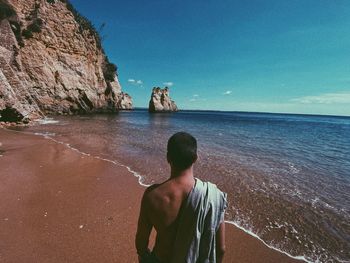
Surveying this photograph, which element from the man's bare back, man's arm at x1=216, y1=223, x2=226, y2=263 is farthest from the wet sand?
the man's bare back

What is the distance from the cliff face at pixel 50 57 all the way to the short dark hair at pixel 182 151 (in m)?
27.7

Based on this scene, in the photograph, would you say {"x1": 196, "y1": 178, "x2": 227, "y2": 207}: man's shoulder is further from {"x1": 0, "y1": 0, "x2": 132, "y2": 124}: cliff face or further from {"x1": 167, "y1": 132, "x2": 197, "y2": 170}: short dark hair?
{"x1": 0, "y1": 0, "x2": 132, "y2": 124}: cliff face

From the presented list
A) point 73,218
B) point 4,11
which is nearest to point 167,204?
point 73,218

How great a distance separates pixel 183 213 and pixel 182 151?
1.53 feet

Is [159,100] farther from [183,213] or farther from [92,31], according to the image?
[183,213]

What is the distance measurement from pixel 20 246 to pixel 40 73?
1531 inches

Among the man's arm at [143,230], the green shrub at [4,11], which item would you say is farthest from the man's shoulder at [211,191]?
the green shrub at [4,11]

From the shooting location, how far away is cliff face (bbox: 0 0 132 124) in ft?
94.6

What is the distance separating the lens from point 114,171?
333 inches

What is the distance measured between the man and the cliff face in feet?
90.8

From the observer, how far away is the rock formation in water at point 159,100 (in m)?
87.6

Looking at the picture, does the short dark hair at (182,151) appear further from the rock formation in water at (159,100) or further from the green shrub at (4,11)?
the rock formation in water at (159,100)

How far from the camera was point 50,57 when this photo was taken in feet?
129

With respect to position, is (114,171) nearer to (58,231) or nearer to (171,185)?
(58,231)
